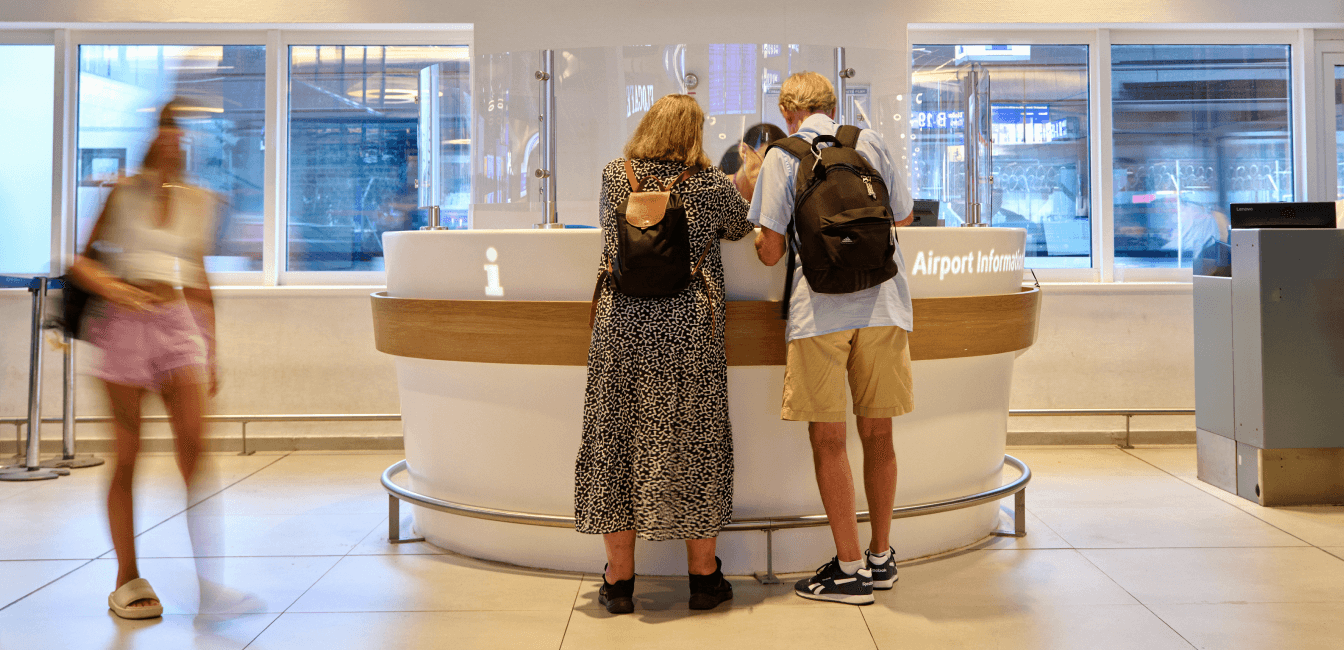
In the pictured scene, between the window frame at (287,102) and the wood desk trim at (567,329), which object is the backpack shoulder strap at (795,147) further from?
the window frame at (287,102)

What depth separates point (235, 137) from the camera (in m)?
5.60

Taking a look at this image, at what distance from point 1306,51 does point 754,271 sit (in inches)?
177

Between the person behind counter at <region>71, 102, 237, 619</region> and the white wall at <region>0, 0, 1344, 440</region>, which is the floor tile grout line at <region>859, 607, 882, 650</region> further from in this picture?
the white wall at <region>0, 0, 1344, 440</region>

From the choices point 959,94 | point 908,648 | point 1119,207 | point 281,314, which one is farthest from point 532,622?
point 1119,207

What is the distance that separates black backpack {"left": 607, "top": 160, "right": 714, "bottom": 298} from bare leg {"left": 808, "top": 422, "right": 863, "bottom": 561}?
22.3 inches

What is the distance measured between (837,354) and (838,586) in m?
0.63

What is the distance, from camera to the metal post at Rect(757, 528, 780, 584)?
2.82 meters

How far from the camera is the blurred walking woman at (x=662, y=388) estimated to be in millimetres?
2498

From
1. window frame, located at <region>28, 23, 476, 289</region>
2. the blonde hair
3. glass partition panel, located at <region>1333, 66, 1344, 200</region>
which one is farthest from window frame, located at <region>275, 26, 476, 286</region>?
glass partition panel, located at <region>1333, 66, 1344, 200</region>

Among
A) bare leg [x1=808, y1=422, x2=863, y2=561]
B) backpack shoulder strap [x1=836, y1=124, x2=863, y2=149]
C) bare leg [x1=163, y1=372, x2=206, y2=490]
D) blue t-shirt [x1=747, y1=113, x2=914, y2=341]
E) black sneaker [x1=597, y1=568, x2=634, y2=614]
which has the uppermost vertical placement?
backpack shoulder strap [x1=836, y1=124, x2=863, y2=149]

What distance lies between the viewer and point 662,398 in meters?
2.50

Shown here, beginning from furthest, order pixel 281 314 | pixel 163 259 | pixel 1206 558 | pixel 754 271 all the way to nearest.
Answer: pixel 281 314 < pixel 1206 558 < pixel 754 271 < pixel 163 259

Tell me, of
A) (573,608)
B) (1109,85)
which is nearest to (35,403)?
(573,608)

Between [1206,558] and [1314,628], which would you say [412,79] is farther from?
[1314,628]
